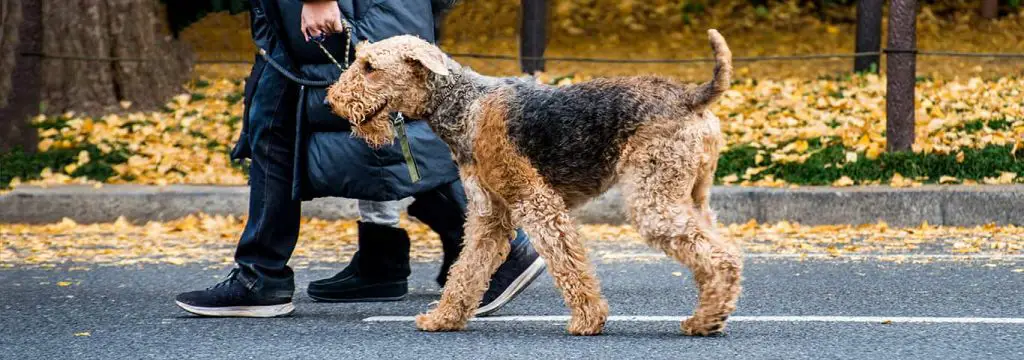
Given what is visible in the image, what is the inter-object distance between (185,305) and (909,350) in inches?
100

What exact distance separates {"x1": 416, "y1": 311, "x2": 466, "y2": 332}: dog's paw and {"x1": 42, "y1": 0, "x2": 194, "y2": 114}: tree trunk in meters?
6.99

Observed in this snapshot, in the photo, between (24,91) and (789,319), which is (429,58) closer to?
(789,319)

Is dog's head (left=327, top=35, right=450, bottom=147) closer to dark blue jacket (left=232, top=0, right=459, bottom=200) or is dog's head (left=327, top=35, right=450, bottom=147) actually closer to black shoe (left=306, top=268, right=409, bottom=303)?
dark blue jacket (left=232, top=0, right=459, bottom=200)

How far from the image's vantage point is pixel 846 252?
727cm

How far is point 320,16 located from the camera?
5117 mm

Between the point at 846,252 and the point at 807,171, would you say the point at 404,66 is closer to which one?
the point at 846,252

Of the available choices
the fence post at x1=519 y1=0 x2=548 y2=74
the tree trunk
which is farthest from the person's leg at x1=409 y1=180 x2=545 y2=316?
the fence post at x1=519 y1=0 x2=548 y2=74

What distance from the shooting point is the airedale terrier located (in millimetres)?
4680

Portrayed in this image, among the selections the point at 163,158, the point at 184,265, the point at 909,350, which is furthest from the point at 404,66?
the point at 163,158

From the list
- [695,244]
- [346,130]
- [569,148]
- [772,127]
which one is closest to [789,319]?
[695,244]

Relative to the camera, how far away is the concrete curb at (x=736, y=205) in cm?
831

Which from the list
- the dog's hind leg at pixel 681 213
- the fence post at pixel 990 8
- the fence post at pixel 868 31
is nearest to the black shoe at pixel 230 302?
the dog's hind leg at pixel 681 213

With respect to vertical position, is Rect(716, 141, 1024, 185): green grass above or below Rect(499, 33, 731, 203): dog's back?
below

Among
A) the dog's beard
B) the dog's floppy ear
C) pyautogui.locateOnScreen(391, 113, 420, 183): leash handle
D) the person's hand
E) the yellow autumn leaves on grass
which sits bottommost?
the yellow autumn leaves on grass
